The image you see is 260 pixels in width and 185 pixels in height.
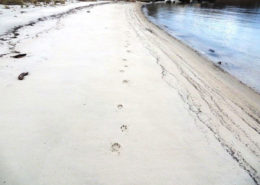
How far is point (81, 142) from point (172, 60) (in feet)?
16.3

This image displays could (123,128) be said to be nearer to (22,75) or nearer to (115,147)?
(115,147)

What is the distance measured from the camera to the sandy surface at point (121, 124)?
2.35m

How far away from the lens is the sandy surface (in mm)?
2352

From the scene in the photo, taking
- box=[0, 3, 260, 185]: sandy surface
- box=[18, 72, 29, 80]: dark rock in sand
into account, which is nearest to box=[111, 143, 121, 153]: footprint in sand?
box=[0, 3, 260, 185]: sandy surface

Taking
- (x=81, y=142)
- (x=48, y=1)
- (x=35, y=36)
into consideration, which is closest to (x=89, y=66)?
(x=81, y=142)

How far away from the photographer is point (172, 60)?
22.0 ft

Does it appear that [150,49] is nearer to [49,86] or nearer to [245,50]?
[49,86]

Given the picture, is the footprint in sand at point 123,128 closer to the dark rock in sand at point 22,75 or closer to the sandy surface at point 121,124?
the sandy surface at point 121,124

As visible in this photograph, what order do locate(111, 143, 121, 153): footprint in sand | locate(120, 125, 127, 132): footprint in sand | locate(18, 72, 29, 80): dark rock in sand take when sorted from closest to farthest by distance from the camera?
locate(111, 143, 121, 153): footprint in sand, locate(120, 125, 127, 132): footprint in sand, locate(18, 72, 29, 80): dark rock in sand

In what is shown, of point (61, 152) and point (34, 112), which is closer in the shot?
point (61, 152)

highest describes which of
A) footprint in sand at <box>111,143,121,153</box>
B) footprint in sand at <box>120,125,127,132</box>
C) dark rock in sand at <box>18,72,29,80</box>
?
dark rock in sand at <box>18,72,29,80</box>

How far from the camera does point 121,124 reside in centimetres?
319

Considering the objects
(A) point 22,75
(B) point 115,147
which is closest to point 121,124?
(B) point 115,147

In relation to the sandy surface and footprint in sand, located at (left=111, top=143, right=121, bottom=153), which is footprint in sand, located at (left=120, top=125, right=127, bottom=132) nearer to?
the sandy surface
